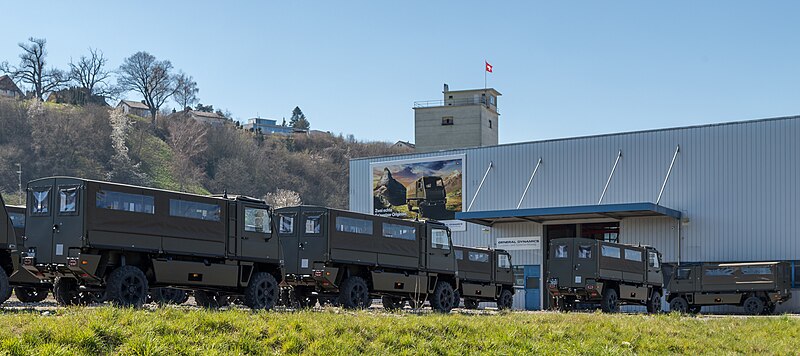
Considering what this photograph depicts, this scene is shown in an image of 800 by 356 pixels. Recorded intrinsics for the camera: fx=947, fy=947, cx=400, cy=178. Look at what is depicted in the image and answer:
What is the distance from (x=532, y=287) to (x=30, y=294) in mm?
26131

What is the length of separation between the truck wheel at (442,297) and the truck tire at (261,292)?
672cm

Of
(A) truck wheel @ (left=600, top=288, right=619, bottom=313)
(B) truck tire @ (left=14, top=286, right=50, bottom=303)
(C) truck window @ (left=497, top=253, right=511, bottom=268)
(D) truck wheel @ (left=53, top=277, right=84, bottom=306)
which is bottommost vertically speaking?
(A) truck wheel @ (left=600, top=288, right=619, bottom=313)

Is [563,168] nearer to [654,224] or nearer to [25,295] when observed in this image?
[654,224]

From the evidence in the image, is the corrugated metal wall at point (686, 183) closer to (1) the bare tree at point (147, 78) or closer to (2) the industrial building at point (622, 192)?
(2) the industrial building at point (622, 192)

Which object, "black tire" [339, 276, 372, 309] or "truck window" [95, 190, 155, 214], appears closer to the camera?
"truck window" [95, 190, 155, 214]

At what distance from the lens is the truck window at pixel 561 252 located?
3528 centimetres

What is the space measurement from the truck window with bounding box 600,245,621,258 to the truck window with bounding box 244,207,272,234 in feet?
51.1

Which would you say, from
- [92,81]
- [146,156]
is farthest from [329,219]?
[92,81]

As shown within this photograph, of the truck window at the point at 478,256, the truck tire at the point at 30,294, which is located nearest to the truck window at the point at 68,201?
the truck tire at the point at 30,294

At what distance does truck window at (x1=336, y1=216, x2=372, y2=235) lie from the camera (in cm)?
2578

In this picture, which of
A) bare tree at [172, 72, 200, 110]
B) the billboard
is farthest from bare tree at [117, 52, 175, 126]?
the billboard

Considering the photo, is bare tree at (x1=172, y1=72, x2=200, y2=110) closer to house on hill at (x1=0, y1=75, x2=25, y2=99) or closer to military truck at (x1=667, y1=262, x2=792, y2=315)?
house on hill at (x1=0, y1=75, x2=25, y2=99)

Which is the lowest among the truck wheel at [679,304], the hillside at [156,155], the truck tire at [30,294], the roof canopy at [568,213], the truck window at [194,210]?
the truck wheel at [679,304]

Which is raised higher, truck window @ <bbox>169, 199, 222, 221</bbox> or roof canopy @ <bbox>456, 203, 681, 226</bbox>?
roof canopy @ <bbox>456, 203, 681, 226</bbox>
